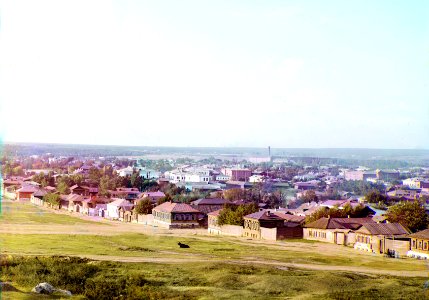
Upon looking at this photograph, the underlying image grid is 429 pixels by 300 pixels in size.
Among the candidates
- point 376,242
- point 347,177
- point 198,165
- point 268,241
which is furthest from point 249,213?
point 347,177

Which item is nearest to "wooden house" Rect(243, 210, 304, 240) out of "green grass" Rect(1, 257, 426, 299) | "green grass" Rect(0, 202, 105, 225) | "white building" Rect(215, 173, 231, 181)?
"green grass" Rect(1, 257, 426, 299)

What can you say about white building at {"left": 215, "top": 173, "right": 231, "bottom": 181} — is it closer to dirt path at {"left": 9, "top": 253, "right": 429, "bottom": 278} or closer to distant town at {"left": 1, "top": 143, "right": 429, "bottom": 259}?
distant town at {"left": 1, "top": 143, "right": 429, "bottom": 259}

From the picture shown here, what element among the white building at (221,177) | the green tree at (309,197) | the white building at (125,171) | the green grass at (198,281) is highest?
the white building at (125,171)

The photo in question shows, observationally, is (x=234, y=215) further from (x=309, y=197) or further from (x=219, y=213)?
(x=309, y=197)

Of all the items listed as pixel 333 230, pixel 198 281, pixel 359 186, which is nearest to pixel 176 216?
pixel 333 230

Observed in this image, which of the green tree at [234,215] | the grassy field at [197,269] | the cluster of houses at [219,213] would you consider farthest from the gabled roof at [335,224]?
the green tree at [234,215]

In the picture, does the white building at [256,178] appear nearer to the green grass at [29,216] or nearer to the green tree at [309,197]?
the green tree at [309,197]
